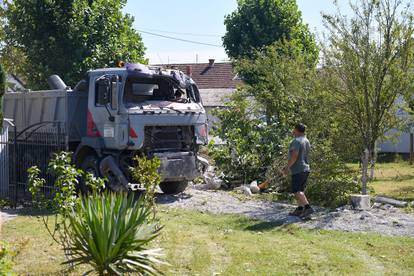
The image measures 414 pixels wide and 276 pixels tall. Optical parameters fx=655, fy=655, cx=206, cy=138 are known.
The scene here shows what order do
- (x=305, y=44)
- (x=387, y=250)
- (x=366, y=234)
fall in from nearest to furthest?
1. (x=387, y=250)
2. (x=366, y=234)
3. (x=305, y=44)

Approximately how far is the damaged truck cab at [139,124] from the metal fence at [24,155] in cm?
63

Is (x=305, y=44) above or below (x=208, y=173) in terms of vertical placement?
above

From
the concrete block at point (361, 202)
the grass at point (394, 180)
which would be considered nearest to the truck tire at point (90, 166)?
the concrete block at point (361, 202)

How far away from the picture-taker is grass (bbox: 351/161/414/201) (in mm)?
16330

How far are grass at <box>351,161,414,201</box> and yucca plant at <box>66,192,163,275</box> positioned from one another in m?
9.41

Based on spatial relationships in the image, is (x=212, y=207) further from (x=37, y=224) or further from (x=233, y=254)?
(x=233, y=254)

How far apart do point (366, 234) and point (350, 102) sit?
3.85 meters

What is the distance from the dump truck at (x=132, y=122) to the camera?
13258 millimetres

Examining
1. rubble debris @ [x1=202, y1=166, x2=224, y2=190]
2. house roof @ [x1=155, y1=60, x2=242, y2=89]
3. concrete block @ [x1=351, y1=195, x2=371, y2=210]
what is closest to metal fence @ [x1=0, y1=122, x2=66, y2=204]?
rubble debris @ [x1=202, y1=166, x2=224, y2=190]

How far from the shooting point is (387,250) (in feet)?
30.2

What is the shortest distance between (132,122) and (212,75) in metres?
33.5

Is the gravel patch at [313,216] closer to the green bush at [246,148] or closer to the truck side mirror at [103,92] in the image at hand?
the green bush at [246,148]

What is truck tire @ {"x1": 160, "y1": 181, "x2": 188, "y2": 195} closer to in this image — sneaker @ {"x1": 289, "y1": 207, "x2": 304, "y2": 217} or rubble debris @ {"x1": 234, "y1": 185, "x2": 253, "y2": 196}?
rubble debris @ {"x1": 234, "y1": 185, "x2": 253, "y2": 196}

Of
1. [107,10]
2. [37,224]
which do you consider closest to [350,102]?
[37,224]
